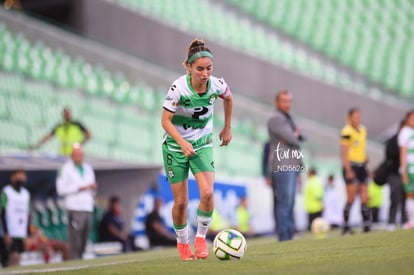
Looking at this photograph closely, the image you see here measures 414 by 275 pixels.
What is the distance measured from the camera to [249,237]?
25.8 meters

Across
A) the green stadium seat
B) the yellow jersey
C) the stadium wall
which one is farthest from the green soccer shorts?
the stadium wall

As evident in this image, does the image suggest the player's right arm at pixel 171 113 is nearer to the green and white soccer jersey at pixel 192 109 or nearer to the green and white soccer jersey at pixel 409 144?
the green and white soccer jersey at pixel 192 109

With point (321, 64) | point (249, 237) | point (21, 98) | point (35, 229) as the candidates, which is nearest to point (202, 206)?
point (35, 229)

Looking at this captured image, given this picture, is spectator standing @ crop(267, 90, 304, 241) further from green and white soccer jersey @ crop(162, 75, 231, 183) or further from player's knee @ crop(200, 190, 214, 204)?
player's knee @ crop(200, 190, 214, 204)

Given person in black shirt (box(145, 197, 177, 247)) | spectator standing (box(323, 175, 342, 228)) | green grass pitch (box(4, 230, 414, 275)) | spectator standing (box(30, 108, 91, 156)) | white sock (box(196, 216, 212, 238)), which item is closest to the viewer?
green grass pitch (box(4, 230, 414, 275))

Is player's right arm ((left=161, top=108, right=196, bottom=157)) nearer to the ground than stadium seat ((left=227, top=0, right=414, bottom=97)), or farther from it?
nearer to the ground

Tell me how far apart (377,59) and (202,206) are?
26909 millimetres

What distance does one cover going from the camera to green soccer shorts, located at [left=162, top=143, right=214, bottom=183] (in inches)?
450

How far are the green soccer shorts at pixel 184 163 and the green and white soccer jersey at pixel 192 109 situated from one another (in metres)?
0.06

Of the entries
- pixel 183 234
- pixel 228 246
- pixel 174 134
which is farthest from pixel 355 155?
pixel 174 134

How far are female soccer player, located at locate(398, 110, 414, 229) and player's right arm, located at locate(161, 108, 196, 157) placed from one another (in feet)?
25.2

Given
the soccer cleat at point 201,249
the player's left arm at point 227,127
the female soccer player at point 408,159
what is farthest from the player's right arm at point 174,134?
the female soccer player at point 408,159

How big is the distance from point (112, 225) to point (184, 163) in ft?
34.6

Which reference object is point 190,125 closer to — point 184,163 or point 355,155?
point 184,163
